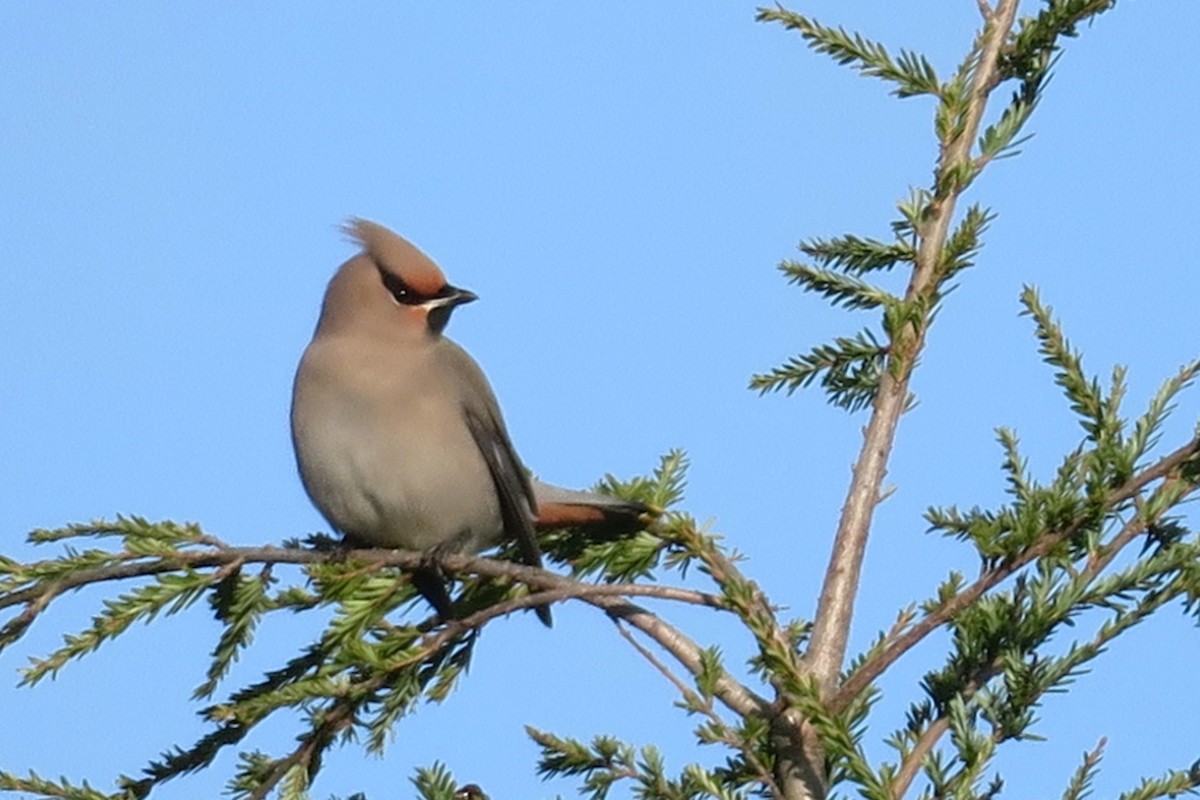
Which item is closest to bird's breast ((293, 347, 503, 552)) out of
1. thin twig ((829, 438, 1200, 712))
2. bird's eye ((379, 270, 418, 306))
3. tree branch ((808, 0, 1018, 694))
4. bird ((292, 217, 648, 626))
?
bird ((292, 217, 648, 626))

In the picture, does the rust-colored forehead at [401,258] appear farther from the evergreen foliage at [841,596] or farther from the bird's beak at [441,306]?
the evergreen foliage at [841,596]

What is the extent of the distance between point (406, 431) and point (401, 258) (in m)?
0.58

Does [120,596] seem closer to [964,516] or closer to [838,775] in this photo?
[838,775]

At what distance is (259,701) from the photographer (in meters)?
2.91

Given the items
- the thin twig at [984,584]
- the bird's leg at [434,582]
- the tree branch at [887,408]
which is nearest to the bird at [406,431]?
the bird's leg at [434,582]

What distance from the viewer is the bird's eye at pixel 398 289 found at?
491cm

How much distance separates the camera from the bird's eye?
193 inches

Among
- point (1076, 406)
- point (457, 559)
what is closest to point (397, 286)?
point (457, 559)

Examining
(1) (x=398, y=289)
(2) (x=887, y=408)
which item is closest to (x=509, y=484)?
(1) (x=398, y=289)

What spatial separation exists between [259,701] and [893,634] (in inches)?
39.6

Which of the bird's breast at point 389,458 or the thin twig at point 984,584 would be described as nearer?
the thin twig at point 984,584

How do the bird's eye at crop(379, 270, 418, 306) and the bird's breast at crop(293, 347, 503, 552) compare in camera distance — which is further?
the bird's eye at crop(379, 270, 418, 306)

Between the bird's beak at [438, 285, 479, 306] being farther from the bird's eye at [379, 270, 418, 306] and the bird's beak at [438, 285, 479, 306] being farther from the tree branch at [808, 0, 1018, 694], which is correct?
the tree branch at [808, 0, 1018, 694]

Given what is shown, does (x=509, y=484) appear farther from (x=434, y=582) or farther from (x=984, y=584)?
(x=984, y=584)
